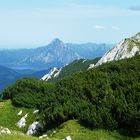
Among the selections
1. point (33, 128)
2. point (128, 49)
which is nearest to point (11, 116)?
point (33, 128)

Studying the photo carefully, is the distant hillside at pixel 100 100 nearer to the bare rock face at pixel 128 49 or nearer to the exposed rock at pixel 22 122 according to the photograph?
the exposed rock at pixel 22 122

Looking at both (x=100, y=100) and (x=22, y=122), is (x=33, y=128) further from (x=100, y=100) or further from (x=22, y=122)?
(x=100, y=100)

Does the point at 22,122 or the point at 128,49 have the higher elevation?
the point at 128,49

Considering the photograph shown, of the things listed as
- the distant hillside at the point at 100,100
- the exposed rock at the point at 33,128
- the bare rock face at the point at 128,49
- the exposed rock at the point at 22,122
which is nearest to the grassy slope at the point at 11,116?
the exposed rock at the point at 22,122

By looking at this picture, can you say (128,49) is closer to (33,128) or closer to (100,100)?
(33,128)

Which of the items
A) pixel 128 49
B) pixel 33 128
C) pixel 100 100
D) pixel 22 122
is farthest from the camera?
pixel 128 49

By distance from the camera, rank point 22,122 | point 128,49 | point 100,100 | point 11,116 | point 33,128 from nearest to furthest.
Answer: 1. point 100,100
2. point 33,128
3. point 22,122
4. point 11,116
5. point 128,49

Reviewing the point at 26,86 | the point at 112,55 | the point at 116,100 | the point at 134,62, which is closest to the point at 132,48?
the point at 112,55

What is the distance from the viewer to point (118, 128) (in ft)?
171

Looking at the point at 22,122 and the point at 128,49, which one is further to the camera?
the point at 128,49

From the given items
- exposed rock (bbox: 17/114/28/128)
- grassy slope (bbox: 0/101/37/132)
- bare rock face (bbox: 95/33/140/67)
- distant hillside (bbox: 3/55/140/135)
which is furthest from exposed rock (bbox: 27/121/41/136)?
bare rock face (bbox: 95/33/140/67)

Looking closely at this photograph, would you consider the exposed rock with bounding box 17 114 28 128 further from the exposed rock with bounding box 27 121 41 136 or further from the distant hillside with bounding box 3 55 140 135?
the distant hillside with bounding box 3 55 140 135

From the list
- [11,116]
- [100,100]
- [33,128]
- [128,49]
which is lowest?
[11,116]

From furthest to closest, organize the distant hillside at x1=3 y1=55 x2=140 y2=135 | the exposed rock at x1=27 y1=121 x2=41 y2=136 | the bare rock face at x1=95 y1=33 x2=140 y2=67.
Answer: the bare rock face at x1=95 y1=33 x2=140 y2=67, the exposed rock at x1=27 y1=121 x2=41 y2=136, the distant hillside at x1=3 y1=55 x2=140 y2=135
